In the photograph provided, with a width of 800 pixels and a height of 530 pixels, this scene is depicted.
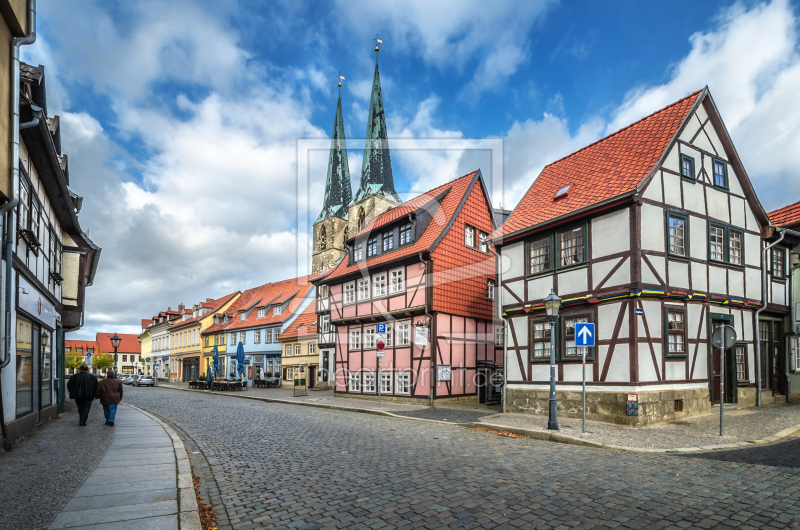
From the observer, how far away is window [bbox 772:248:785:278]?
18.6m

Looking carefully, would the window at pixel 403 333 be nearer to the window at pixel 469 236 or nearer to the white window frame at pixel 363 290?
the white window frame at pixel 363 290

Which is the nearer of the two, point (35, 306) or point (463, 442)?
point (463, 442)

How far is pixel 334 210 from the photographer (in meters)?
75.2

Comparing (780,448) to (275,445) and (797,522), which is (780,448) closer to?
(797,522)

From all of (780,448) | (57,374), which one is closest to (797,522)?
(780,448)

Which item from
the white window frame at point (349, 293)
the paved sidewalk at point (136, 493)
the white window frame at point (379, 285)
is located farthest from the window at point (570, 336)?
the white window frame at point (349, 293)

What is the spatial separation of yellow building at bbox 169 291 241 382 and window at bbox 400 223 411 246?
125ft

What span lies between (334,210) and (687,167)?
62.5 m

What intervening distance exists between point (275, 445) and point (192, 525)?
17.9 ft

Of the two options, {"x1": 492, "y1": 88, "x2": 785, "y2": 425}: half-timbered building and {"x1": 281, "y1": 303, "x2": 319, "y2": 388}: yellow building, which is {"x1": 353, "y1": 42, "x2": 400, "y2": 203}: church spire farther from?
{"x1": 492, "y1": 88, "x2": 785, "y2": 425}: half-timbered building

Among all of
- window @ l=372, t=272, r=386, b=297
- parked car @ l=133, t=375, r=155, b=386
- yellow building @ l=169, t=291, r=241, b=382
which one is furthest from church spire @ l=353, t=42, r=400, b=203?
window @ l=372, t=272, r=386, b=297

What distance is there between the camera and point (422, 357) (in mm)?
22562

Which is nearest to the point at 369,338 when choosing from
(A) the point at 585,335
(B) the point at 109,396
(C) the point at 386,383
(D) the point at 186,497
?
(C) the point at 386,383

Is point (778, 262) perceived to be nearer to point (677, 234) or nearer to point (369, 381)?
point (677, 234)
